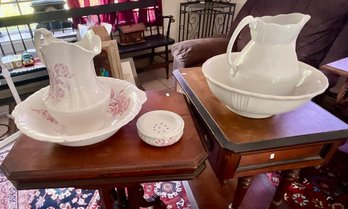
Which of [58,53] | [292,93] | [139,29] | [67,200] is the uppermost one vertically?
[58,53]

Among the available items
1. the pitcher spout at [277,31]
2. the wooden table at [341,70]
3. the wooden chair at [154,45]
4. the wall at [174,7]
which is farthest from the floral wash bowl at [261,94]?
the wall at [174,7]

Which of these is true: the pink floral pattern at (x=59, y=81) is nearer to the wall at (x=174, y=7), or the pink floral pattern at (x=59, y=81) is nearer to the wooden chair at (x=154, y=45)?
the wooden chair at (x=154, y=45)

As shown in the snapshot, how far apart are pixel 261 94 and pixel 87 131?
1.40ft

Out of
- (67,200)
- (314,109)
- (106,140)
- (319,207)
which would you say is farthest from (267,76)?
(67,200)

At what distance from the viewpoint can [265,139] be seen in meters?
0.63

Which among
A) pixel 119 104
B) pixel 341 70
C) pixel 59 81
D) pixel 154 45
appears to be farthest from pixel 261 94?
pixel 154 45

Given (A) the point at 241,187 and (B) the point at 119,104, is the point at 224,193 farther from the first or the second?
(B) the point at 119,104

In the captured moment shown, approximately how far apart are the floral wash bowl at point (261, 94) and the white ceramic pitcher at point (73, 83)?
1.01 ft

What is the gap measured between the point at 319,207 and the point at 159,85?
5.20 feet

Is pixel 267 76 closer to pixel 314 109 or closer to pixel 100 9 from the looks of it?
pixel 314 109

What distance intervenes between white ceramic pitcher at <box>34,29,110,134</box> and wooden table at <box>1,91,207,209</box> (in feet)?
0.20

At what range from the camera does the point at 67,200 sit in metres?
1.15

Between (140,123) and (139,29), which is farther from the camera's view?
(139,29)

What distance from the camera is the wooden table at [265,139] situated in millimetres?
630
